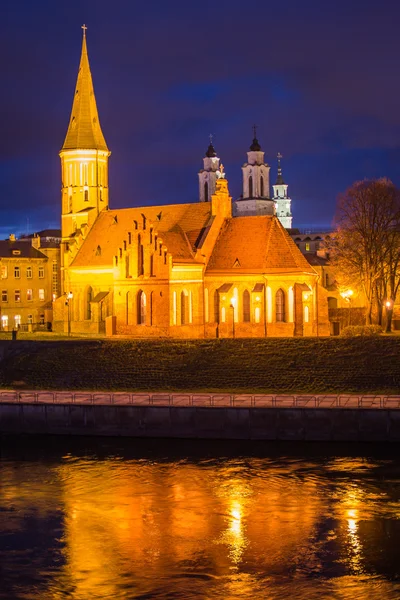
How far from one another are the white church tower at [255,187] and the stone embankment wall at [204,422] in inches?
4491

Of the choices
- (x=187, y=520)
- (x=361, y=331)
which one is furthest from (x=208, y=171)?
(x=187, y=520)

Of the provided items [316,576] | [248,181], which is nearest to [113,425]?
[316,576]

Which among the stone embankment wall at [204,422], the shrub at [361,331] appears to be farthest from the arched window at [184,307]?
the stone embankment wall at [204,422]

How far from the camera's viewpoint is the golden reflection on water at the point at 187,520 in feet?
111

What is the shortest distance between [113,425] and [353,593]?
1023 inches

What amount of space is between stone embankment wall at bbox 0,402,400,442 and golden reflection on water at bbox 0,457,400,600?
4700 millimetres

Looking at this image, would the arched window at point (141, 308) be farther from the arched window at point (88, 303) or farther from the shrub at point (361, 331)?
the shrub at point (361, 331)

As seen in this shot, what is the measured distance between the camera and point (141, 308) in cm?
8156

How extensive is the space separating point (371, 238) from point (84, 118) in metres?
31.2

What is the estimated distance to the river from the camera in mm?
32969

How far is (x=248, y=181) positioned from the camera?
17088 cm

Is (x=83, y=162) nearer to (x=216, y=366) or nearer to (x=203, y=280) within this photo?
(x=203, y=280)

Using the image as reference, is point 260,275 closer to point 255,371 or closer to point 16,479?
point 255,371

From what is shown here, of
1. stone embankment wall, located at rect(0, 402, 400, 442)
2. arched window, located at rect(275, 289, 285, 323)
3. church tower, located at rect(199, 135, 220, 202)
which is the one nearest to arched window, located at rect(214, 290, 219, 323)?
arched window, located at rect(275, 289, 285, 323)
